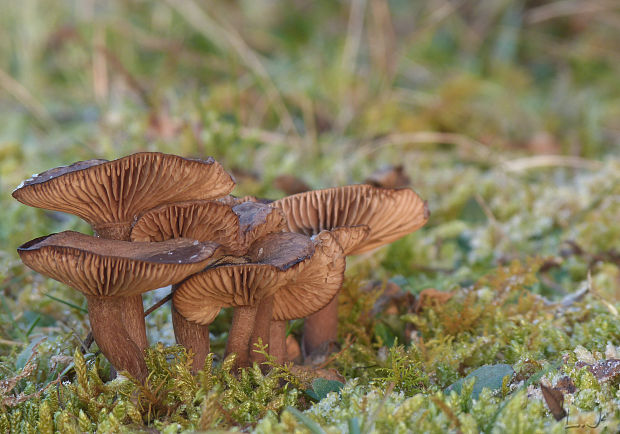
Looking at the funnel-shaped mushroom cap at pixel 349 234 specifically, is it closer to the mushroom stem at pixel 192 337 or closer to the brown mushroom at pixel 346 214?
the brown mushroom at pixel 346 214

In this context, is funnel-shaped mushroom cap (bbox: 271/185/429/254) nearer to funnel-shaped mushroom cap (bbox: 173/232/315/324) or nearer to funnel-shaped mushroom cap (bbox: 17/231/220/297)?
funnel-shaped mushroom cap (bbox: 173/232/315/324)

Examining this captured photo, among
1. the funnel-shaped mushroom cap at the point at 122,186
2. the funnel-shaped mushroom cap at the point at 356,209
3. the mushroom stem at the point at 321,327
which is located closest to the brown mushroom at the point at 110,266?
the funnel-shaped mushroom cap at the point at 122,186

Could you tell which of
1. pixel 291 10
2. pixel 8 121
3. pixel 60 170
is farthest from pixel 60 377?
pixel 291 10

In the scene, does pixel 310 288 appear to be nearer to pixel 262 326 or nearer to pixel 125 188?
pixel 262 326

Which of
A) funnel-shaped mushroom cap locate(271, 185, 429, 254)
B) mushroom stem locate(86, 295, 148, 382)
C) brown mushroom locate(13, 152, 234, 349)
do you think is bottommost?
mushroom stem locate(86, 295, 148, 382)

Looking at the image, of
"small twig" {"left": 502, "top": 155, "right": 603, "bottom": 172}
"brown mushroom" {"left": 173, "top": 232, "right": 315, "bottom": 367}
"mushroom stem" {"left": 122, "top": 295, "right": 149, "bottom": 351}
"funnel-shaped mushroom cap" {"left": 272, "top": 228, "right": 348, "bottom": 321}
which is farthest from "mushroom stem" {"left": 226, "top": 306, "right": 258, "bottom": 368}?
"small twig" {"left": 502, "top": 155, "right": 603, "bottom": 172}

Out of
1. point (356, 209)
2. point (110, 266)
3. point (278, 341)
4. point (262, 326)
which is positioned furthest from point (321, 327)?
point (110, 266)

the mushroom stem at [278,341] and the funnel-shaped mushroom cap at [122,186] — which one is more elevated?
the funnel-shaped mushroom cap at [122,186]
